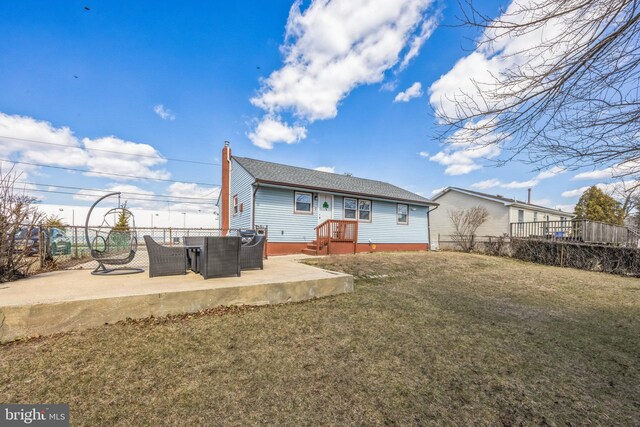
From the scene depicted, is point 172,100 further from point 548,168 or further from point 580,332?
point 580,332

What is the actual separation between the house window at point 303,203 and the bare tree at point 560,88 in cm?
856

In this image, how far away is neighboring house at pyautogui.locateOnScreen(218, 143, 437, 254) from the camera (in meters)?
10.4


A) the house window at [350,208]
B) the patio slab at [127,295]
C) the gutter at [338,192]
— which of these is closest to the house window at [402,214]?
the gutter at [338,192]

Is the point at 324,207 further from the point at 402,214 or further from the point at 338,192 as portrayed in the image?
the point at 402,214

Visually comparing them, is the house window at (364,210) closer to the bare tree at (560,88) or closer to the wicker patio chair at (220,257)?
the wicker patio chair at (220,257)

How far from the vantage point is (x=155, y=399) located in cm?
181

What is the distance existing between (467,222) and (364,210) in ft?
32.5

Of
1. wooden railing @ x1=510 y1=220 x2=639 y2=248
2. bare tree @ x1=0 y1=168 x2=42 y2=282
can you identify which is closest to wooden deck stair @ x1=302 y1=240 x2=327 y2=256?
bare tree @ x1=0 y1=168 x2=42 y2=282

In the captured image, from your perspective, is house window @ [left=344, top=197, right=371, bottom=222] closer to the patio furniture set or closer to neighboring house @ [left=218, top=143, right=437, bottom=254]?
neighboring house @ [left=218, top=143, right=437, bottom=254]

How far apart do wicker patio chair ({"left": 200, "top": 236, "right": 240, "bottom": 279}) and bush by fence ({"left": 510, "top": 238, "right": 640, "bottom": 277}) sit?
12.8 metres

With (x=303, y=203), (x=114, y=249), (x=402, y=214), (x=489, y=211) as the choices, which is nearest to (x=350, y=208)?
(x=303, y=203)

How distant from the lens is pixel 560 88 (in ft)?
8.56

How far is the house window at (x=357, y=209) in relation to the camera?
12.5m

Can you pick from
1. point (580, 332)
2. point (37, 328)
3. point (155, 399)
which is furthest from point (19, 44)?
point (580, 332)
